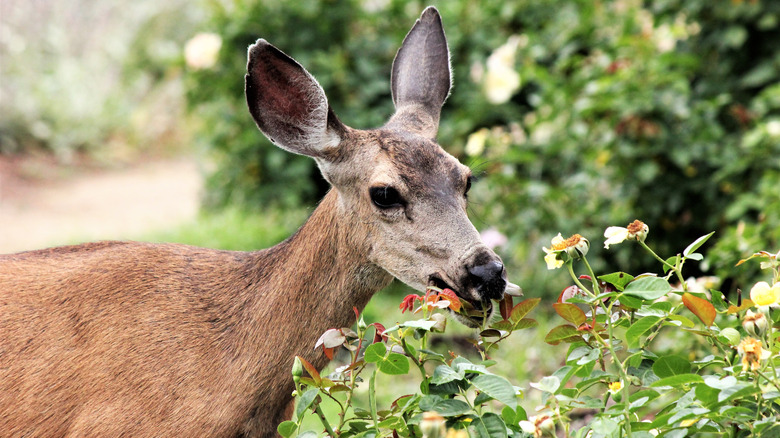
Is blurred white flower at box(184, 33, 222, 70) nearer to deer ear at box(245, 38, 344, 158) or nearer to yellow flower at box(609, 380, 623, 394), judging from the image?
deer ear at box(245, 38, 344, 158)

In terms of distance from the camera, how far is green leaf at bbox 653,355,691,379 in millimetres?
2125

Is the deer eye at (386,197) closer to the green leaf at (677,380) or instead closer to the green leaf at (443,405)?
the green leaf at (443,405)

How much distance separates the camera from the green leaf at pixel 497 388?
201 cm

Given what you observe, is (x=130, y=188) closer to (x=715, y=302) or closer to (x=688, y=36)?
(x=688, y=36)

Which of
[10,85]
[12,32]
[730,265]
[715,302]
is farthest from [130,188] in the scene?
[715,302]

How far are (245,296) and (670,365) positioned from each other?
1.48m

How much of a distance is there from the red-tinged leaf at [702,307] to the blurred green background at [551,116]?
1.64m

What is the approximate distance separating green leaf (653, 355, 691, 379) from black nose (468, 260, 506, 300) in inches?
23.2

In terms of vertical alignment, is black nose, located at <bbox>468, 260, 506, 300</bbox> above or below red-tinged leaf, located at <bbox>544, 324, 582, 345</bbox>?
above

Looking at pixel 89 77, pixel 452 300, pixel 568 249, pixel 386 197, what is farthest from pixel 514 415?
pixel 89 77

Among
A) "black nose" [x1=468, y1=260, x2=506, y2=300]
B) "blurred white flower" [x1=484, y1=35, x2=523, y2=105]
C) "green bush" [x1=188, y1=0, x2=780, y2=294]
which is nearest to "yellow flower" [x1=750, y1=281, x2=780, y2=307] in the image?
"black nose" [x1=468, y1=260, x2=506, y2=300]

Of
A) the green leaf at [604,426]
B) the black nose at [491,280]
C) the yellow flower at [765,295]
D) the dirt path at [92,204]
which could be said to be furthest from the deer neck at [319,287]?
the dirt path at [92,204]

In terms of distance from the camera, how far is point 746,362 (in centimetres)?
184

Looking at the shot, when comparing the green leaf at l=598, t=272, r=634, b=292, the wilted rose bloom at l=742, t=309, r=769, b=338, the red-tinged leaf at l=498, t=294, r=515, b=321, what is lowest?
the wilted rose bloom at l=742, t=309, r=769, b=338
